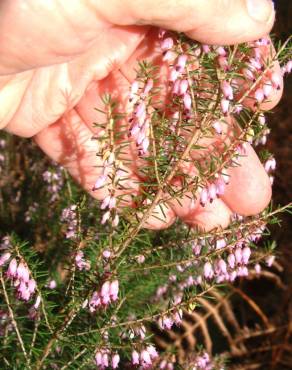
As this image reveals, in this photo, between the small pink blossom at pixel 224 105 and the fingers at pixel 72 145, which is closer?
the small pink blossom at pixel 224 105

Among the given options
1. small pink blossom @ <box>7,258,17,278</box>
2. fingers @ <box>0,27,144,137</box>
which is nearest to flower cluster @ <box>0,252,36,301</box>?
small pink blossom @ <box>7,258,17,278</box>

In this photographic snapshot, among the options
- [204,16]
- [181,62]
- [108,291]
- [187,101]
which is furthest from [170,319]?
[204,16]

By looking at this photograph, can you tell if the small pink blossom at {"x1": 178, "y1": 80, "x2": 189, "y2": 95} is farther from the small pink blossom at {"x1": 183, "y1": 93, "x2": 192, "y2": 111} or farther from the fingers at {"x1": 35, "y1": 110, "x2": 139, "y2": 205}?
the fingers at {"x1": 35, "y1": 110, "x2": 139, "y2": 205}

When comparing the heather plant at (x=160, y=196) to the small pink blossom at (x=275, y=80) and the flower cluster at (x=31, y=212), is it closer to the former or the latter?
the small pink blossom at (x=275, y=80)

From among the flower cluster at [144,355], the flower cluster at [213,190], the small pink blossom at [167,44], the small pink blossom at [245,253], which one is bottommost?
the flower cluster at [144,355]

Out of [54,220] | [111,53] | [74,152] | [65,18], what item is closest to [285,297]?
[54,220]

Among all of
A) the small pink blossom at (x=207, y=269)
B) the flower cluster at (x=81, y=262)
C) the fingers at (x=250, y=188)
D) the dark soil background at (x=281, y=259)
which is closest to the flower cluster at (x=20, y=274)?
the flower cluster at (x=81, y=262)

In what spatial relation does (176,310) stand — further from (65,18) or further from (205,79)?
(65,18)
